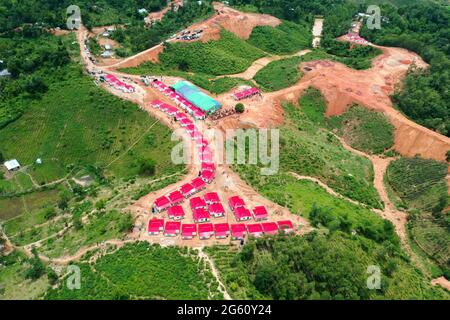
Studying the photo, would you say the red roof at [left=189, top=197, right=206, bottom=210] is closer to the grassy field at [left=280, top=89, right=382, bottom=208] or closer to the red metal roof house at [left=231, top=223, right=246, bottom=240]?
the red metal roof house at [left=231, top=223, right=246, bottom=240]

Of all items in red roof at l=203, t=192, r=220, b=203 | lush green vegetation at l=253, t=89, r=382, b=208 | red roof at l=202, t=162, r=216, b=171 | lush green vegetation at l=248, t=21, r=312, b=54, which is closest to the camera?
red roof at l=203, t=192, r=220, b=203

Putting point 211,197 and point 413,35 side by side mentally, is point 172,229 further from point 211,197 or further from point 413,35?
point 413,35

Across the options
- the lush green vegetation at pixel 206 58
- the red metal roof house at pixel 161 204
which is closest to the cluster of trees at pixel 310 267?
the red metal roof house at pixel 161 204

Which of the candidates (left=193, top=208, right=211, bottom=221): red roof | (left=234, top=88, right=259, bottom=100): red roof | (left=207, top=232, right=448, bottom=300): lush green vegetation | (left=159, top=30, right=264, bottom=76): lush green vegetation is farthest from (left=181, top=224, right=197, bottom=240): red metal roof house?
(left=159, top=30, right=264, bottom=76): lush green vegetation

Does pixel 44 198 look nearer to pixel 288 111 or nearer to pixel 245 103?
pixel 245 103

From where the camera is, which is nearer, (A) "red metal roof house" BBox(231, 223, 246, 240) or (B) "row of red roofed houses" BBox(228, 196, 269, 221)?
(A) "red metal roof house" BBox(231, 223, 246, 240)

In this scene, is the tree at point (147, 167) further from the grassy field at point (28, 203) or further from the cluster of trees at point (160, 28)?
the cluster of trees at point (160, 28)

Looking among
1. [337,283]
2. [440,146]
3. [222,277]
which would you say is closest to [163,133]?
[222,277]

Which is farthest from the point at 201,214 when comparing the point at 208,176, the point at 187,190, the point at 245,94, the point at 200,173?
the point at 245,94
